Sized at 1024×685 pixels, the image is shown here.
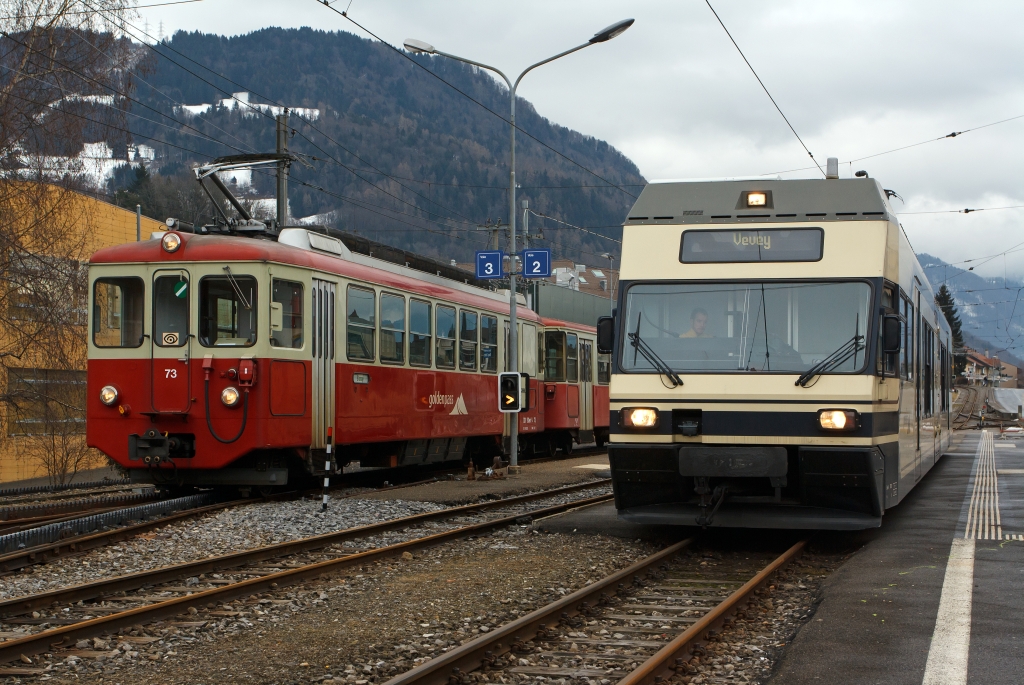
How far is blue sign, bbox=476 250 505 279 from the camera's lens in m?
20.2

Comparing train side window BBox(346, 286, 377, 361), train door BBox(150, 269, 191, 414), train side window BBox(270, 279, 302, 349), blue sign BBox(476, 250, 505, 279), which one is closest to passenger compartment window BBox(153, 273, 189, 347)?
train door BBox(150, 269, 191, 414)

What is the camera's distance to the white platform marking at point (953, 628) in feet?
19.1

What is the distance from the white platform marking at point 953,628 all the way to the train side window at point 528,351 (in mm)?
14155

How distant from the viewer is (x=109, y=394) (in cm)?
1408

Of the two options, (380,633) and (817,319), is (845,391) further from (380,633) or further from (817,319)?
(380,633)

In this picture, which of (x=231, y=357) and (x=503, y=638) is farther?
(x=231, y=357)

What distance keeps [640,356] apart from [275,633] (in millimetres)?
4342

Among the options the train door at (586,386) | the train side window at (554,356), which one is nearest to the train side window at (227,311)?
the train side window at (554,356)

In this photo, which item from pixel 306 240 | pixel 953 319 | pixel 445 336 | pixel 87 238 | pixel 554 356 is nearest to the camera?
pixel 306 240

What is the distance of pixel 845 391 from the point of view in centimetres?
957

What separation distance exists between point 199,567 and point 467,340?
36.2 ft

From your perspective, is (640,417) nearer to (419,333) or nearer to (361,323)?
(361,323)

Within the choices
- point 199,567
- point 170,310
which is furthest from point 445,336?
point 199,567

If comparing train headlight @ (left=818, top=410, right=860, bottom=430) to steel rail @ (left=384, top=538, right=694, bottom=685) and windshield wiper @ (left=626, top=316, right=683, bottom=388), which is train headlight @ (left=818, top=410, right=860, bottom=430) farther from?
steel rail @ (left=384, top=538, right=694, bottom=685)
